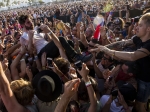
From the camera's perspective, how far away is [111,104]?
2.59m

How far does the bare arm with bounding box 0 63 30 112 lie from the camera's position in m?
1.88

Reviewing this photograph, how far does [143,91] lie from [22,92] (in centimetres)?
153

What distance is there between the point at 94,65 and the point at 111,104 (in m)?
0.86

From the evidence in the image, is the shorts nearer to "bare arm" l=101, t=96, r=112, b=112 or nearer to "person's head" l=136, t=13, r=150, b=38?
"bare arm" l=101, t=96, r=112, b=112

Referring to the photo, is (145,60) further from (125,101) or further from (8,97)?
(8,97)

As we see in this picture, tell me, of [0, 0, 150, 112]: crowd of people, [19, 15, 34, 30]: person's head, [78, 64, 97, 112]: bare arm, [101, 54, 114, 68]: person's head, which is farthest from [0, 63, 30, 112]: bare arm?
[19, 15, 34, 30]: person's head

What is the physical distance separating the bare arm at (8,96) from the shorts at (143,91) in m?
1.49

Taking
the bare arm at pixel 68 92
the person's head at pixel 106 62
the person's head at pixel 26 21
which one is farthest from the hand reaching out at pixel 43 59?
the bare arm at pixel 68 92

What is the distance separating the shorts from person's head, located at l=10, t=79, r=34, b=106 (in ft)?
4.60

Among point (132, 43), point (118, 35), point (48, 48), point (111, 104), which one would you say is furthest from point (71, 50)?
point (118, 35)

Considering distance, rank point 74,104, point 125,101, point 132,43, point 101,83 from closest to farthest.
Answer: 1. point 74,104
2. point 125,101
3. point 132,43
4. point 101,83

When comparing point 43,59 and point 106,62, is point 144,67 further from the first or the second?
point 43,59

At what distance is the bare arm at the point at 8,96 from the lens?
188cm

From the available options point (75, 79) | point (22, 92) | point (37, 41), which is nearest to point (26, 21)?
point (37, 41)
